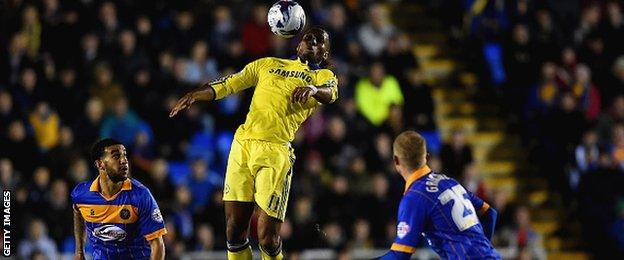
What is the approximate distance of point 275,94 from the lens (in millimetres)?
12062

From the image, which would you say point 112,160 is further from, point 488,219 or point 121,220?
point 488,219

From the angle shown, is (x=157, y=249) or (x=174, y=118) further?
(x=174, y=118)

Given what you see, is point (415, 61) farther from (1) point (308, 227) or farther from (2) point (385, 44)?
(1) point (308, 227)

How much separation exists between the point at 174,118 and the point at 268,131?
5.57m

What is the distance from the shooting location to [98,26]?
17.8 metres

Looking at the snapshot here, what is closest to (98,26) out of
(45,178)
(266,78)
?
(45,178)

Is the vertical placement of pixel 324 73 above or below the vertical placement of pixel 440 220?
above

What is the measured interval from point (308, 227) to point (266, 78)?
16.1ft

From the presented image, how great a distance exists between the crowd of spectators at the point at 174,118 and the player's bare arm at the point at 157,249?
414 cm

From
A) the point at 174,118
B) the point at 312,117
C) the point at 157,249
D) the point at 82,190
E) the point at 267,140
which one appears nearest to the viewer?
the point at 157,249

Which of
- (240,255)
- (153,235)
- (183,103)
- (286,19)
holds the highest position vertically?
(286,19)

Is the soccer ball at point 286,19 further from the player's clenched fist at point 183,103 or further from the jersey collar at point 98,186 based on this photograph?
the jersey collar at point 98,186

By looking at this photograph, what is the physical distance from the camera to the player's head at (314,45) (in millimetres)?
12086

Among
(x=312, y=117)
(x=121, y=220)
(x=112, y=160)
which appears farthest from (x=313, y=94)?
(x=312, y=117)
